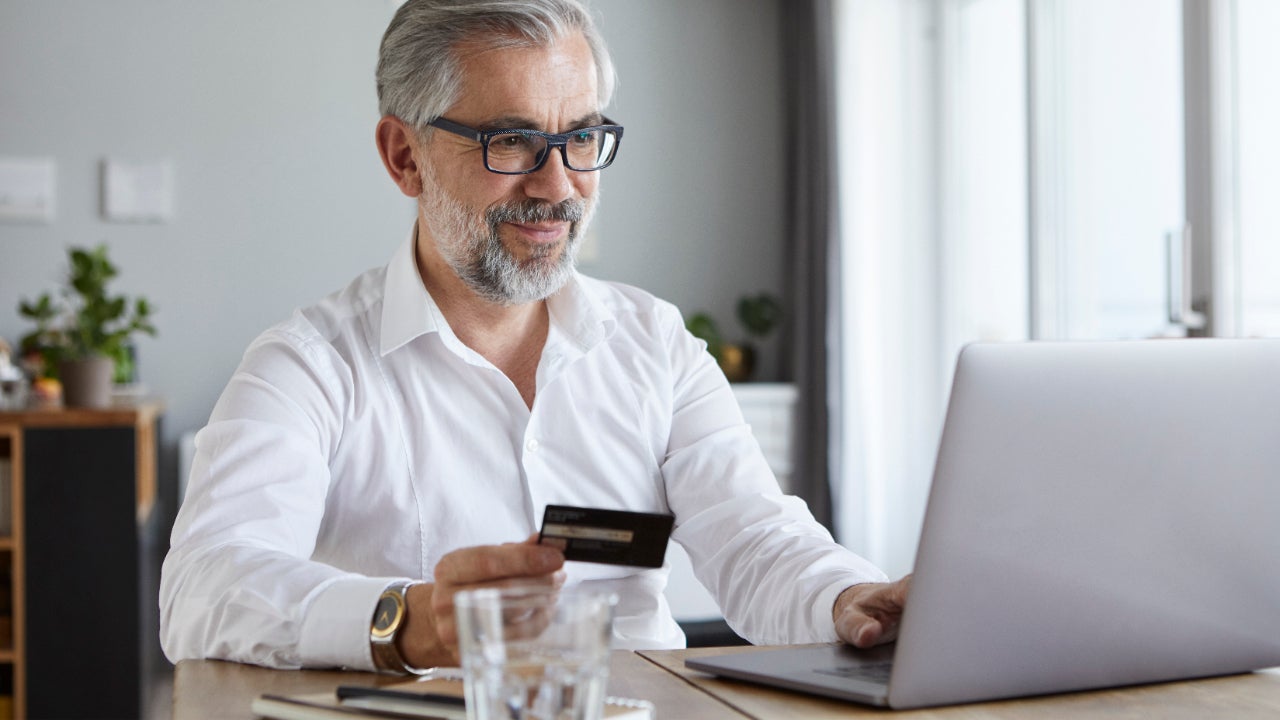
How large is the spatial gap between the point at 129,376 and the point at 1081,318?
9.42 ft

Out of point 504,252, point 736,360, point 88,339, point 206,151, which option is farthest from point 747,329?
point 504,252

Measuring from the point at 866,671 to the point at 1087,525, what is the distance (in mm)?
213

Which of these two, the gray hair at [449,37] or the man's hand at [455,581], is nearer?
the man's hand at [455,581]

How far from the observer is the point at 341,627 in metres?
1.01

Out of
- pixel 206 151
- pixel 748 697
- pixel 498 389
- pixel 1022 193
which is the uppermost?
pixel 206 151

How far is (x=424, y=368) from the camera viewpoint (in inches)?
61.3

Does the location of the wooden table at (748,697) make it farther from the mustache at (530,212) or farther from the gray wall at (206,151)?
the gray wall at (206,151)

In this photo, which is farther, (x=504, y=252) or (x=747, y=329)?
(x=747, y=329)

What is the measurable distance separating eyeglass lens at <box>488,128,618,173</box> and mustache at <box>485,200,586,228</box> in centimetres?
5

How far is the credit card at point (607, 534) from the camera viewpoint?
82 cm

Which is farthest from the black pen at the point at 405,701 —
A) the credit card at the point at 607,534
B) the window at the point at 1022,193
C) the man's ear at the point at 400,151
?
Result: the window at the point at 1022,193

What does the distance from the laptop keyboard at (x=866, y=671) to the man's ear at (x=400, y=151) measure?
1.00 metres

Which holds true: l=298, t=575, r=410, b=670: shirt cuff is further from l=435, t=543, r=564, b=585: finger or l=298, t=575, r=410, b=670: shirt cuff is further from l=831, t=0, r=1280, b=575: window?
l=831, t=0, r=1280, b=575: window

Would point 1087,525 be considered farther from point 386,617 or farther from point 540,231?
point 540,231
